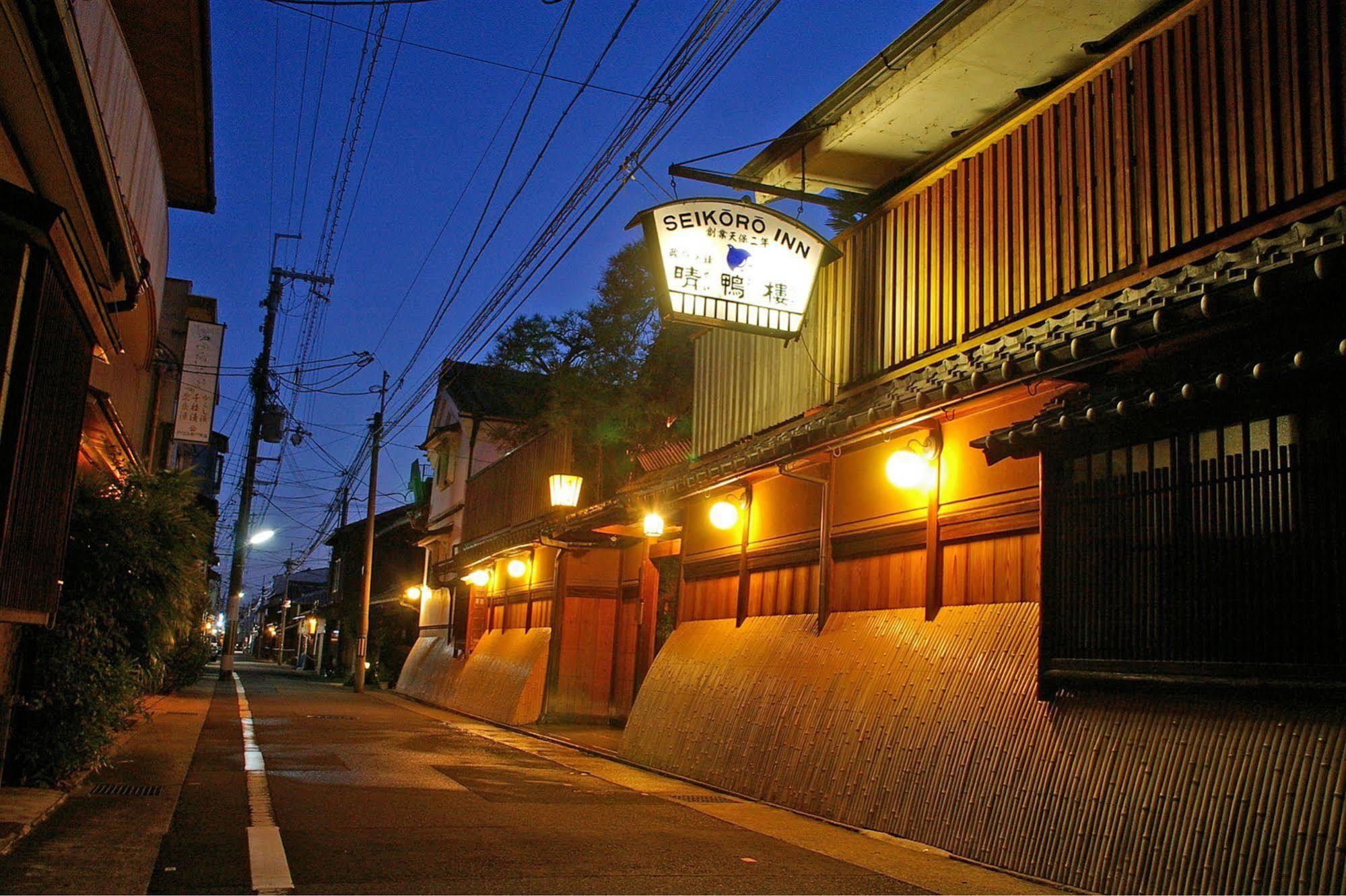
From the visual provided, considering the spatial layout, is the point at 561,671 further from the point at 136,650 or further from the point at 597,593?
the point at 136,650

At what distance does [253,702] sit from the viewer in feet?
87.0

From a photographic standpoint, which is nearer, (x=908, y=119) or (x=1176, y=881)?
(x=1176, y=881)

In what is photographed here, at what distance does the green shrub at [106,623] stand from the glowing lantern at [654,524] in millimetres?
6864

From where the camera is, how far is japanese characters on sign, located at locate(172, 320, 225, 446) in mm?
24094

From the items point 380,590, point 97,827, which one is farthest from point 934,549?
point 380,590

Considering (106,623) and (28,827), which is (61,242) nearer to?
(28,827)

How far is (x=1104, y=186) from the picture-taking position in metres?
9.46

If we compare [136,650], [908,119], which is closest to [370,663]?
[136,650]

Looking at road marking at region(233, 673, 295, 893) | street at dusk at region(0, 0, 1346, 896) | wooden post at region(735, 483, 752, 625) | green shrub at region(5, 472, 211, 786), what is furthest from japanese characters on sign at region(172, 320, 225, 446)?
wooden post at region(735, 483, 752, 625)

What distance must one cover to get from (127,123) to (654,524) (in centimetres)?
934

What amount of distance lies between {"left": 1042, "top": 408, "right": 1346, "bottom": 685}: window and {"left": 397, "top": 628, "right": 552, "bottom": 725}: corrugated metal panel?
15.7 meters

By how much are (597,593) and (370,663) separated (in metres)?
24.1

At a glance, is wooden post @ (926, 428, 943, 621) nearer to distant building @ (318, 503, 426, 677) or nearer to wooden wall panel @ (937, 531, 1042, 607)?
wooden wall panel @ (937, 531, 1042, 607)

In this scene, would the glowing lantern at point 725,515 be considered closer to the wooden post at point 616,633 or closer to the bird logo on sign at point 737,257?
the bird logo on sign at point 737,257
